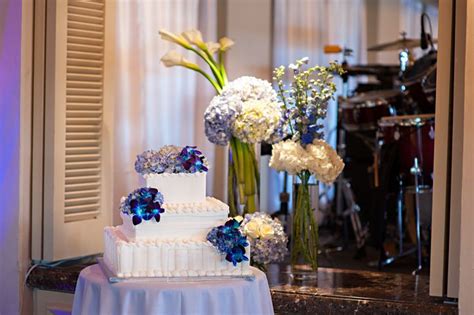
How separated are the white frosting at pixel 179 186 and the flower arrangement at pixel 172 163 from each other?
0.02 metres

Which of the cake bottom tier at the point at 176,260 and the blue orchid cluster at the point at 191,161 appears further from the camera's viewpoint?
the blue orchid cluster at the point at 191,161

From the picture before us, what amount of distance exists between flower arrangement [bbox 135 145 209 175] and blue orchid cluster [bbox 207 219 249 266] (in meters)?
0.25

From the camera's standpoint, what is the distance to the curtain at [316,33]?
7.48 meters

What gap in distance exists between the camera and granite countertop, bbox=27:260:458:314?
11.2ft

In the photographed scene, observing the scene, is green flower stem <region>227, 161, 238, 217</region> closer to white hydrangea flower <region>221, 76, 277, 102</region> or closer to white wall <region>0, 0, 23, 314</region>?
white hydrangea flower <region>221, 76, 277, 102</region>

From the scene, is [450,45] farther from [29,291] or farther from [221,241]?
[29,291]

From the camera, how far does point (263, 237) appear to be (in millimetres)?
3562

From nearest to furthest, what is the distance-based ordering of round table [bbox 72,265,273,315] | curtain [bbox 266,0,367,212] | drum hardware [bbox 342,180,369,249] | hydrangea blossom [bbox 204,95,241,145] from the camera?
1. round table [bbox 72,265,273,315]
2. hydrangea blossom [bbox 204,95,241,145]
3. drum hardware [bbox 342,180,369,249]
4. curtain [bbox 266,0,367,212]

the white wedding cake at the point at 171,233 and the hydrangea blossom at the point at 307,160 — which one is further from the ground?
the hydrangea blossom at the point at 307,160

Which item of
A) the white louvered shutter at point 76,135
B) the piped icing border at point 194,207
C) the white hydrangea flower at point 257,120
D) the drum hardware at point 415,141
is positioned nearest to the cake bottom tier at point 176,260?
the piped icing border at point 194,207

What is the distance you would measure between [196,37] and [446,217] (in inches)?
63.7

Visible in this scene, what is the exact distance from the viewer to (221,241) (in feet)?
8.91

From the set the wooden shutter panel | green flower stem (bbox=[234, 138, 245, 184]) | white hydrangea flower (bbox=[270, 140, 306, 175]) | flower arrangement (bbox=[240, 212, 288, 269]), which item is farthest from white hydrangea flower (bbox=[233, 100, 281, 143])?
the wooden shutter panel

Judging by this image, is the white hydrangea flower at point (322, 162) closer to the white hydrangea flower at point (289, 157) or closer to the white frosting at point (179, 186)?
the white hydrangea flower at point (289, 157)
